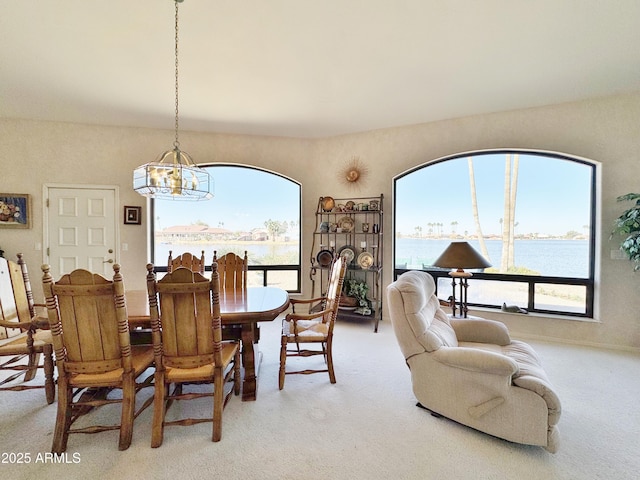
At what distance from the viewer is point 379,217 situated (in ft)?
14.1

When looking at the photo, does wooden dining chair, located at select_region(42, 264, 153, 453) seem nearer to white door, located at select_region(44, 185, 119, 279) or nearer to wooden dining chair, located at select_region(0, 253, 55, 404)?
wooden dining chair, located at select_region(0, 253, 55, 404)

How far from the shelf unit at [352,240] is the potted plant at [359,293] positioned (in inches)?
3.1

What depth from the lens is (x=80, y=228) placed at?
13.9 ft

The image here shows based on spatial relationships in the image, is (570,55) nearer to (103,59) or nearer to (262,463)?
(262,463)

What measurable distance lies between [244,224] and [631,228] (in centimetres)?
481

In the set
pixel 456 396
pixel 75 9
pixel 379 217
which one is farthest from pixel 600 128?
pixel 75 9

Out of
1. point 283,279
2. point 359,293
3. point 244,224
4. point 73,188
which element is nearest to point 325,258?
point 359,293

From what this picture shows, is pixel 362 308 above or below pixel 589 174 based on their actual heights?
below

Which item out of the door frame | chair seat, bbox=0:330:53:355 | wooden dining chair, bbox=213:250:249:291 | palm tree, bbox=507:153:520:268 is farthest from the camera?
the door frame

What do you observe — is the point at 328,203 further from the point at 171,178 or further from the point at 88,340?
the point at 88,340

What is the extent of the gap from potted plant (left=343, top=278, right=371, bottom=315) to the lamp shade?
5.26ft

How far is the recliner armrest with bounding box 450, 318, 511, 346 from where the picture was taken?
247 cm

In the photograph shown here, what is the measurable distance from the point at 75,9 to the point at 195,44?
788mm

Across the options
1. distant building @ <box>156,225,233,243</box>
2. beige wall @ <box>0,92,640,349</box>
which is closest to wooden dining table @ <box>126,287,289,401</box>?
distant building @ <box>156,225,233,243</box>
